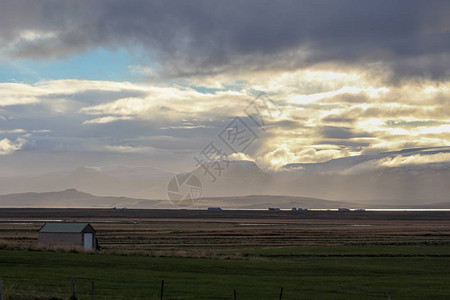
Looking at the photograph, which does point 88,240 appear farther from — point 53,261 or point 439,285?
point 439,285

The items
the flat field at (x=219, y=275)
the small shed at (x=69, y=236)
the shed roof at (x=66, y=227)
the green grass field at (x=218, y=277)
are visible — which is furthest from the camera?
the shed roof at (x=66, y=227)

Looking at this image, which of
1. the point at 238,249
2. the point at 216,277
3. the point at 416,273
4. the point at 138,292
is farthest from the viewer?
the point at 238,249

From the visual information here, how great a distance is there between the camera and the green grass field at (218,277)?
122 ft

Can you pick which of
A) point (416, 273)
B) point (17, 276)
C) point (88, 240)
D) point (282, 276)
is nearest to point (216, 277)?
point (282, 276)

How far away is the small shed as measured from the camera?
77.5 m

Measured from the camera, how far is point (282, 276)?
4869cm

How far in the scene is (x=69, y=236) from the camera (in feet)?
256

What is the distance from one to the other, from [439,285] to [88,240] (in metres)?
46.2

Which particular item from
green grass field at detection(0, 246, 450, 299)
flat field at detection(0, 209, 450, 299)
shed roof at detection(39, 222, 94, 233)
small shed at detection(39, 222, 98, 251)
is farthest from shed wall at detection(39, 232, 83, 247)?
green grass field at detection(0, 246, 450, 299)

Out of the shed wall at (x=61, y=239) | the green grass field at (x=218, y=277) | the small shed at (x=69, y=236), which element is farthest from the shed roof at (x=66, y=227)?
the green grass field at (x=218, y=277)

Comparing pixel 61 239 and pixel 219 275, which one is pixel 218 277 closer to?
pixel 219 275

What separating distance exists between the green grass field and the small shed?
50.4ft

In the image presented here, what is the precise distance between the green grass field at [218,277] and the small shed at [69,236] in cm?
1538

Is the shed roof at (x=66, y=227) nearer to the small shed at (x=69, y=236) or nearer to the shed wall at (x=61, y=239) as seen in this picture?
the small shed at (x=69, y=236)
